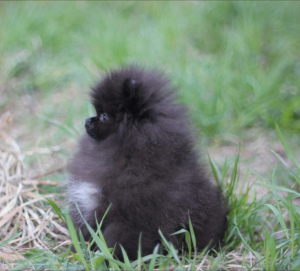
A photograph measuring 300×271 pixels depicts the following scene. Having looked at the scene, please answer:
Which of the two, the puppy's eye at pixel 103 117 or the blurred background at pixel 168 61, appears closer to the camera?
the puppy's eye at pixel 103 117

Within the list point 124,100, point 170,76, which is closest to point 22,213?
point 124,100

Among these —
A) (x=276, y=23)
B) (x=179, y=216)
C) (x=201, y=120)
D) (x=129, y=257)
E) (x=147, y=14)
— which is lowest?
(x=129, y=257)

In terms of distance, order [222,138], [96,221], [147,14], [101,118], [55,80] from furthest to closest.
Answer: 1. [147,14]
2. [55,80]
3. [222,138]
4. [101,118]
5. [96,221]

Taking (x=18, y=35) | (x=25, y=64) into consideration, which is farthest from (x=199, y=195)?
(x=18, y=35)

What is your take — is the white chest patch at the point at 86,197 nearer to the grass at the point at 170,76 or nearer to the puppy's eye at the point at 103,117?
the grass at the point at 170,76

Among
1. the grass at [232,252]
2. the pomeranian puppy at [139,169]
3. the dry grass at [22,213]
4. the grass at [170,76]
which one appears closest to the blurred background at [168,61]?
the grass at [170,76]

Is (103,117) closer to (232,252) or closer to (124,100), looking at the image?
(124,100)

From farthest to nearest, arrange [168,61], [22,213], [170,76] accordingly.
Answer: [168,61] → [170,76] → [22,213]

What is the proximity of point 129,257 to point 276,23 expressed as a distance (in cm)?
407

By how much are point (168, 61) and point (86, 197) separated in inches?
111

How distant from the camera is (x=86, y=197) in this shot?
2480mm

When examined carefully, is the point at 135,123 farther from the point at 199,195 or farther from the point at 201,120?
the point at 201,120

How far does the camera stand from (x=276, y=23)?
528cm

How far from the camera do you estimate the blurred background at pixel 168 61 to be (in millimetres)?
4102
